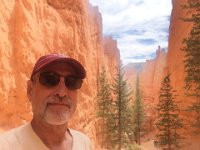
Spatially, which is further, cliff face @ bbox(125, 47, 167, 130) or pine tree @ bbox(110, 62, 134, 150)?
cliff face @ bbox(125, 47, 167, 130)

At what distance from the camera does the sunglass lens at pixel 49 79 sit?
7.61ft

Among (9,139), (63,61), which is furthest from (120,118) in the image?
(9,139)

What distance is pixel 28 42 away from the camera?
20641 millimetres

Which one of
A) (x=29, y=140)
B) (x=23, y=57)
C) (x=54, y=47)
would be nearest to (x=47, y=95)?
(x=29, y=140)

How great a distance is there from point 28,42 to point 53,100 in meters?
18.8

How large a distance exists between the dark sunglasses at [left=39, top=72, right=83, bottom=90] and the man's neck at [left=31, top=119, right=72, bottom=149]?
0.82 feet

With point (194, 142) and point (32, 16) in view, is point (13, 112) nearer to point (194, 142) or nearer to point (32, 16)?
point (32, 16)

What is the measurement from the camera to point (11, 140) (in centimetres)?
214

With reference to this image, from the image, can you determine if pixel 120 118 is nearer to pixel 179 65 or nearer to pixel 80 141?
pixel 179 65

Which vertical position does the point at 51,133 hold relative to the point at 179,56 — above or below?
below

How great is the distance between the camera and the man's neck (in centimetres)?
230

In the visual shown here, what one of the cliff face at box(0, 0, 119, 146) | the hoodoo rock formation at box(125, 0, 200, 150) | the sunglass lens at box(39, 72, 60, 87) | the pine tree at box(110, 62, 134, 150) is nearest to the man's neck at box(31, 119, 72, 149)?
the sunglass lens at box(39, 72, 60, 87)

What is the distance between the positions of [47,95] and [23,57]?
59.2 feet

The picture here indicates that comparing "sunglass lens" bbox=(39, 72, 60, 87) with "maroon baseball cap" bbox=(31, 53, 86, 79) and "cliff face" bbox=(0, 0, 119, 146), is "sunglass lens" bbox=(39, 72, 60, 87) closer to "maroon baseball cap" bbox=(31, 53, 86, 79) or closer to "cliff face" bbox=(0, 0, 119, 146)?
"maroon baseball cap" bbox=(31, 53, 86, 79)
